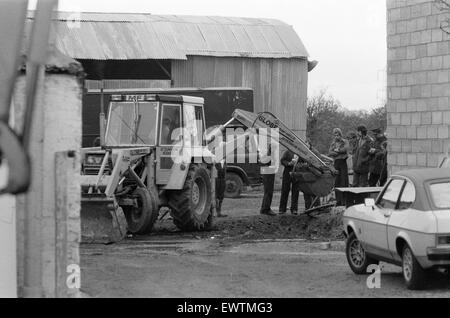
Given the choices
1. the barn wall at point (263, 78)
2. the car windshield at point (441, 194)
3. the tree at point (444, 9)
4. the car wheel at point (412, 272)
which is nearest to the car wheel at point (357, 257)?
the car wheel at point (412, 272)

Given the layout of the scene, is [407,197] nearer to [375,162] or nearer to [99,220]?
[99,220]

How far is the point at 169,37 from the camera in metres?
36.9

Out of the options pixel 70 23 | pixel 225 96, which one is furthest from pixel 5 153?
pixel 70 23

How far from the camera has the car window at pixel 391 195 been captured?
11.5 metres

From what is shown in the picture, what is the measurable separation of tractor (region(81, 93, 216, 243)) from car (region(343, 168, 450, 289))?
5.02 m

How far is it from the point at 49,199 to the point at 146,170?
339 inches

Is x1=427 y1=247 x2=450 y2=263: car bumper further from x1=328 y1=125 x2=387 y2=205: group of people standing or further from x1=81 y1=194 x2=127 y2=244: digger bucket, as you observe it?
x1=328 y1=125 x2=387 y2=205: group of people standing

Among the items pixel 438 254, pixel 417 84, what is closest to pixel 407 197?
pixel 438 254

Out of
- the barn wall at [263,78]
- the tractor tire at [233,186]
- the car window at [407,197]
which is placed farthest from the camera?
the barn wall at [263,78]

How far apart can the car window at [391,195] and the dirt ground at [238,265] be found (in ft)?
3.14

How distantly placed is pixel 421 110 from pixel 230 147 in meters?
8.94

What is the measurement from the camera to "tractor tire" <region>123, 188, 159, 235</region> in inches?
650

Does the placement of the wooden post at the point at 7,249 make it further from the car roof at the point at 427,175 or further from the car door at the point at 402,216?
the car roof at the point at 427,175
